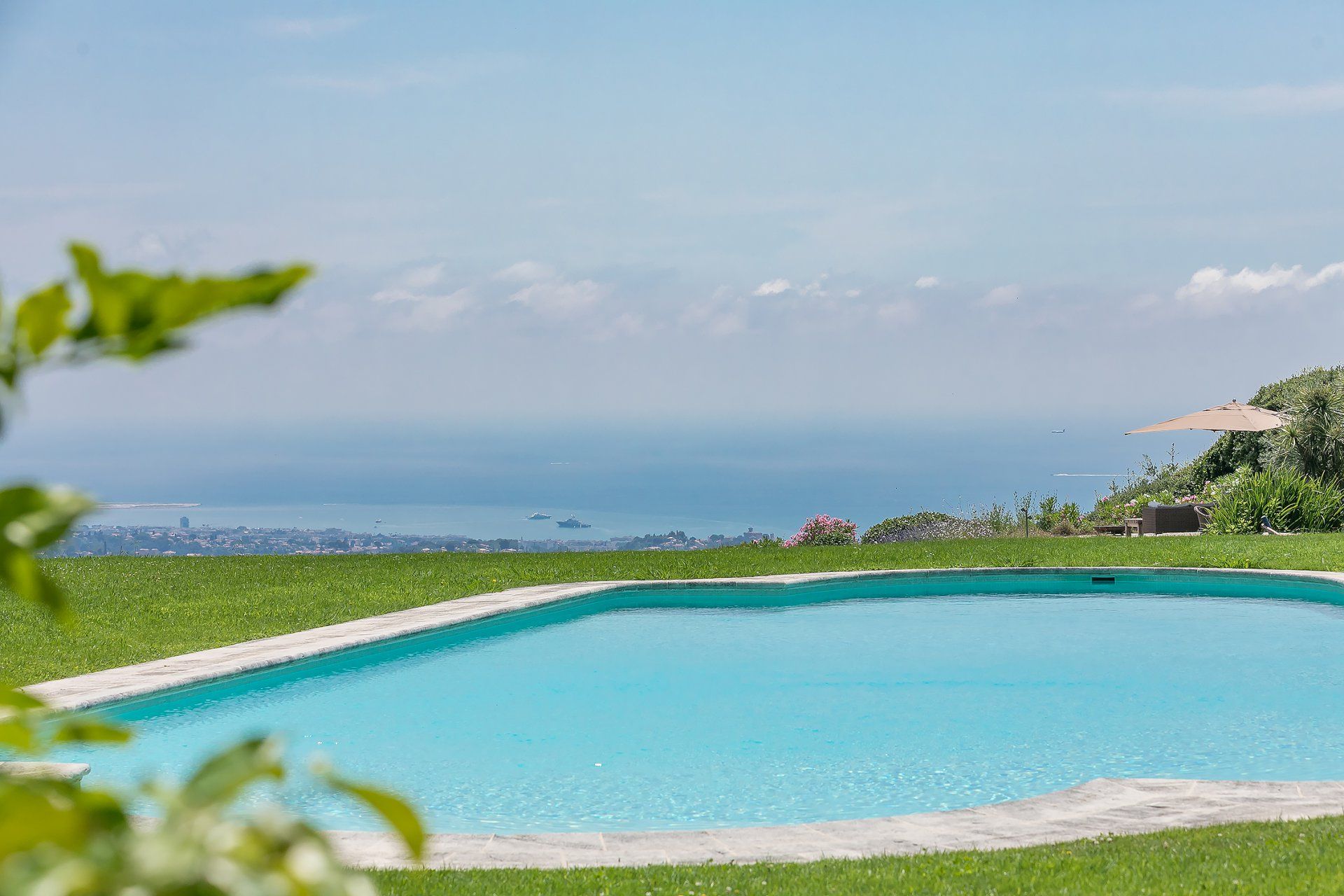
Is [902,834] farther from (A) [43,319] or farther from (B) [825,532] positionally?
(B) [825,532]

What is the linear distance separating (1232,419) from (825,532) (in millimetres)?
8094

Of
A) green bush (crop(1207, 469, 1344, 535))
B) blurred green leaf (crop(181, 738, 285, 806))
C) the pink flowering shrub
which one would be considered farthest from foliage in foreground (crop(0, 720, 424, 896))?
green bush (crop(1207, 469, 1344, 535))

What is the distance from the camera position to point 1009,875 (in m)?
4.41

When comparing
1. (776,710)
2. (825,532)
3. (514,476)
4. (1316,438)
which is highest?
(514,476)

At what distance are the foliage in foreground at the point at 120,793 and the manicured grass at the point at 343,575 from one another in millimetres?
8833

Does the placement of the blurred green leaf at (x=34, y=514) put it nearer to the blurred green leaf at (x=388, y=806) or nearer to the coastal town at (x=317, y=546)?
the blurred green leaf at (x=388, y=806)

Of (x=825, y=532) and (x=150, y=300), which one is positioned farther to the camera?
(x=825, y=532)

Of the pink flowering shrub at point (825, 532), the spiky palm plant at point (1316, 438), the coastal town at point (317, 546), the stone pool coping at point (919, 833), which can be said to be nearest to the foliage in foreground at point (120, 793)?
the stone pool coping at point (919, 833)

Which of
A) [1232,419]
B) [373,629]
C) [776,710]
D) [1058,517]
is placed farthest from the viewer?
[1232,419]

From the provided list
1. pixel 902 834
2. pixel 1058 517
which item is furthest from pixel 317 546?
pixel 902 834

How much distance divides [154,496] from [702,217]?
3114 inches

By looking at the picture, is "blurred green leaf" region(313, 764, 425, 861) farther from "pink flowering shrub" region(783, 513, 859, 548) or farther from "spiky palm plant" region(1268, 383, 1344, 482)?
"spiky palm plant" region(1268, 383, 1344, 482)

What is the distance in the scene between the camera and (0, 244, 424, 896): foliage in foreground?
0.48 metres

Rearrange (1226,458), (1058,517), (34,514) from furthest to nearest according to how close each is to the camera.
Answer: (1226,458) → (1058,517) → (34,514)
